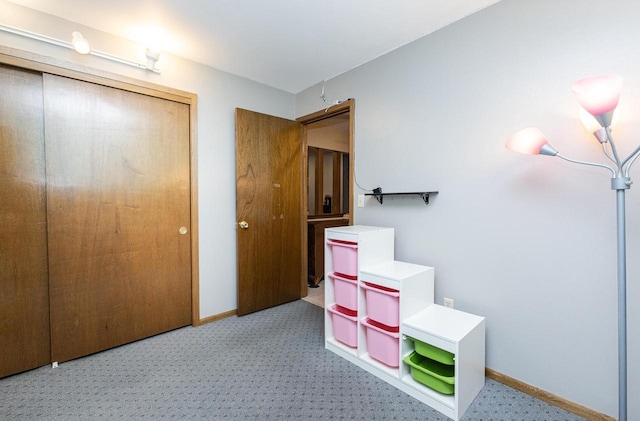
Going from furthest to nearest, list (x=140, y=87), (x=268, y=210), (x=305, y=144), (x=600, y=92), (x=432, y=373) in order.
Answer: (x=305, y=144), (x=268, y=210), (x=140, y=87), (x=432, y=373), (x=600, y=92)

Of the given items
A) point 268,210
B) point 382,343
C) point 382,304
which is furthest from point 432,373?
point 268,210

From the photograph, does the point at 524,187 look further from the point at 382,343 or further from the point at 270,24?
the point at 270,24

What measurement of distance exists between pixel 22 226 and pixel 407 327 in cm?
255

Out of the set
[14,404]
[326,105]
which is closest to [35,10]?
[326,105]

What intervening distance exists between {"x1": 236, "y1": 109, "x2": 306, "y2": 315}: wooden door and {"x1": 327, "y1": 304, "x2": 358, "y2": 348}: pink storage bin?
1.01m

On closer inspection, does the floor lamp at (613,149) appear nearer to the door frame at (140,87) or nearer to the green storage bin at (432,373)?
the green storage bin at (432,373)

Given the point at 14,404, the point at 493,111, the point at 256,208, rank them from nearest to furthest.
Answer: the point at 14,404 → the point at 493,111 → the point at 256,208

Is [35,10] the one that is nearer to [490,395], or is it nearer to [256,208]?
[256,208]

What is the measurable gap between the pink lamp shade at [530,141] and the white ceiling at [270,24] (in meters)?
0.96

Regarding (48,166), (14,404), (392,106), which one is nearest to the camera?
(14,404)

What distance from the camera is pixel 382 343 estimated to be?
6.19 ft

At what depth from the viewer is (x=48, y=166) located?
193 cm

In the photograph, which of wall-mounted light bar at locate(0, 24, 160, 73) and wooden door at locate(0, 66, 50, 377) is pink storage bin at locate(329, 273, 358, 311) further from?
wall-mounted light bar at locate(0, 24, 160, 73)

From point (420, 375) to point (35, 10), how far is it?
3327mm
